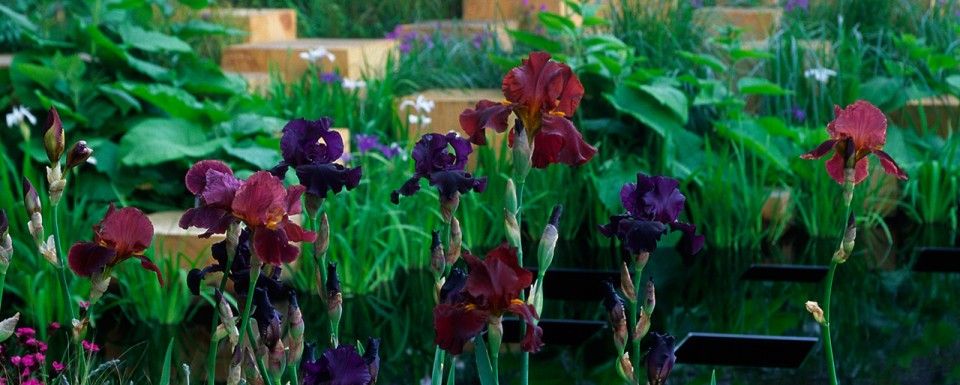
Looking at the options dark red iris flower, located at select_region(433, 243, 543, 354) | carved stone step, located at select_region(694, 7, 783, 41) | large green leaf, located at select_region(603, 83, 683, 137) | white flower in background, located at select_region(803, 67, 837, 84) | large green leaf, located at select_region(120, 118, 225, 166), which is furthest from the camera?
carved stone step, located at select_region(694, 7, 783, 41)

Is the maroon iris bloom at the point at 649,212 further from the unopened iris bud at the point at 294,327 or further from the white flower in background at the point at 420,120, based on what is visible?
the white flower in background at the point at 420,120

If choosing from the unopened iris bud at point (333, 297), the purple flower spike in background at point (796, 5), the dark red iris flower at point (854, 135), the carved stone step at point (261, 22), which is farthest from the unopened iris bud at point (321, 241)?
the purple flower spike in background at point (796, 5)

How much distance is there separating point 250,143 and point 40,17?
1398 mm

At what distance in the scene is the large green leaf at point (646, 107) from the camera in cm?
455

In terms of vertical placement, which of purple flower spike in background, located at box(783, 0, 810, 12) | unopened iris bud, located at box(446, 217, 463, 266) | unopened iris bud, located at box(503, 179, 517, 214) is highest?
unopened iris bud, located at box(503, 179, 517, 214)

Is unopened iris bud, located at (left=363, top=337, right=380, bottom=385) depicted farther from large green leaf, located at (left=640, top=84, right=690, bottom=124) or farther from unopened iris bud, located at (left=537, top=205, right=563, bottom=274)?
large green leaf, located at (left=640, top=84, right=690, bottom=124)

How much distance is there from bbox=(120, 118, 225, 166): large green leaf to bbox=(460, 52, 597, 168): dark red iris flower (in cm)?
268

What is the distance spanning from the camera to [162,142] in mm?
4000

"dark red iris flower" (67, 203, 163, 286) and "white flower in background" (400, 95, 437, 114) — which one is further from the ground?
"dark red iris flower" (67, 203, 163, 286)

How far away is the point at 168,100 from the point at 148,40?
43 cm

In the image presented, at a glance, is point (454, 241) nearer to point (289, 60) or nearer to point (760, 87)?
point (760, 87)

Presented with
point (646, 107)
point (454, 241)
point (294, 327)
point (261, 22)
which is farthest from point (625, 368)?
point (261, 22)

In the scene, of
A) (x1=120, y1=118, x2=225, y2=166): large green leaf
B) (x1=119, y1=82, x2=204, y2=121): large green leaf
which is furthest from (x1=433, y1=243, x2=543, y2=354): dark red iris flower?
(x1=119, y1=82, x2=204, y2=121): large green leaf

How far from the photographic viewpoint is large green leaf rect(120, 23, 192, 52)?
4441 mm
